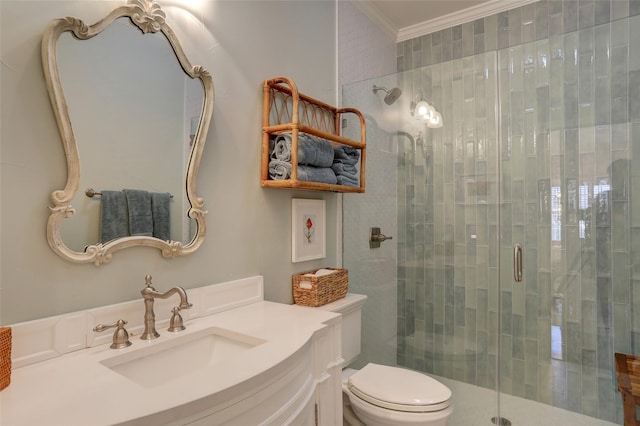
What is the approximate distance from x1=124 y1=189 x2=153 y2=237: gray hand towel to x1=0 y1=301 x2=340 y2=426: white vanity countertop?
34 centimetres

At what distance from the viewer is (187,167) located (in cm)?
137

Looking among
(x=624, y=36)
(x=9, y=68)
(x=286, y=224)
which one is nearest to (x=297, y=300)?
(x=286, y=224)

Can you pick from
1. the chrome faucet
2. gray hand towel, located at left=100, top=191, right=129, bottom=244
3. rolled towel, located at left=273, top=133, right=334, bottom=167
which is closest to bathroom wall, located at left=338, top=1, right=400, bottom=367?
rolled towel, located at left=273, top=133, right=334, bottom=167

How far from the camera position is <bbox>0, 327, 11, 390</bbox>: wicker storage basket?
82 cm

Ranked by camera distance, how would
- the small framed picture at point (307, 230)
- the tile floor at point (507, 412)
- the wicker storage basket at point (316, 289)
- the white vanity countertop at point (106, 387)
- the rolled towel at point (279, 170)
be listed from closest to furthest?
1. the white vanity countertop at point (106, 387)
2. the rolled towel at point (279, 170)
3. the wicker storage basket at point (316, 289)
4. the small framed picture at point (307, 230)
5. the tile floor at point (507, 412)

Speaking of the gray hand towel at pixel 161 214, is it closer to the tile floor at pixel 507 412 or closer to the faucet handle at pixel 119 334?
the faucet handle at pixel 119 334

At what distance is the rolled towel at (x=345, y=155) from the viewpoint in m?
1.99

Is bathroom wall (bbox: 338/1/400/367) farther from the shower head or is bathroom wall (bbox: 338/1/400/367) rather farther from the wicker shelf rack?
the wicker shelf rack

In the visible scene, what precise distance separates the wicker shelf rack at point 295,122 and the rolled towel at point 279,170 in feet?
0.06

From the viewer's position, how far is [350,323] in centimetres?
199

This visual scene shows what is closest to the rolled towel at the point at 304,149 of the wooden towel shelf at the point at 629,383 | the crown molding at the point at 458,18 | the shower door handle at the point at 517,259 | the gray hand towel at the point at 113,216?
the gray hand towel at the point at 113,216

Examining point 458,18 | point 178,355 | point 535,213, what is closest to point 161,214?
point 178,355

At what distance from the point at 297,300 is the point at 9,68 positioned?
141cm

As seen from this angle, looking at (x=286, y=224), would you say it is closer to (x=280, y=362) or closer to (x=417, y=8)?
(x=280, y=362)
